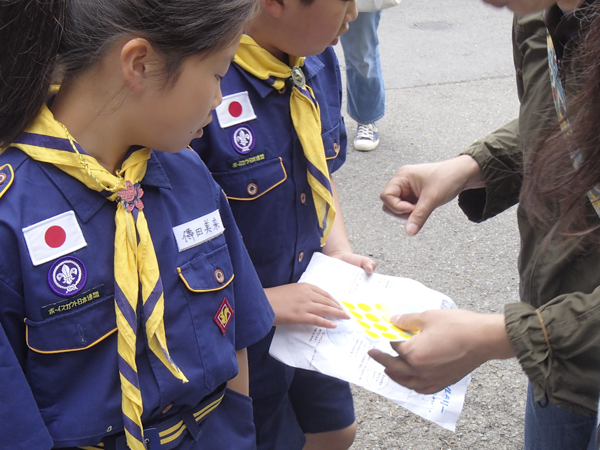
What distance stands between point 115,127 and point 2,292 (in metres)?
0.34

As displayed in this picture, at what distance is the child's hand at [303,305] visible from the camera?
1513mm

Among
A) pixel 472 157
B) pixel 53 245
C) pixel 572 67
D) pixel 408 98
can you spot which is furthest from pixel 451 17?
pixel 53 245

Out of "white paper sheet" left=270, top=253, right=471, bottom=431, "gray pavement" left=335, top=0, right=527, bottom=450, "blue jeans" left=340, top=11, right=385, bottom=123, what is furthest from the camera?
"blue jeans" left=340, top=11, right=385, bottom=123

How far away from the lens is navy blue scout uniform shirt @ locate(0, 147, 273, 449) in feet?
3.31

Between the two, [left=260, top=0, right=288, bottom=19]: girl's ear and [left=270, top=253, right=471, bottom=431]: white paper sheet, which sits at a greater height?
[left=260, top=0, right=288, bottom=19]: girl's ear

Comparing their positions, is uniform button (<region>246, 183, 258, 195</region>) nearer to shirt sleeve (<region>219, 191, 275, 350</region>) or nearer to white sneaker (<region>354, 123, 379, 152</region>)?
shirt sleeve (<region>219, 191, 275, 350</region>)

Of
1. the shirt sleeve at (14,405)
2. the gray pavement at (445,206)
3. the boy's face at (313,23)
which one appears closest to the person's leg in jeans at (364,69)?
the gray pavement at (445,206)

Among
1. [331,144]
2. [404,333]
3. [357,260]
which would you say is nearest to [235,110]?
[331,144]

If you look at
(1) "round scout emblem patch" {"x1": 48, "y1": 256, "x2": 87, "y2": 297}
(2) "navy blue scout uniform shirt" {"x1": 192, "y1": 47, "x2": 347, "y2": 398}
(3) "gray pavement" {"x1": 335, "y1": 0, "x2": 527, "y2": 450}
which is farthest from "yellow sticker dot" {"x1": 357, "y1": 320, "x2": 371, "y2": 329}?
(3) "gray pavement" {"x1": 335, "y1": 0, "x2": 527, "y2": 450}

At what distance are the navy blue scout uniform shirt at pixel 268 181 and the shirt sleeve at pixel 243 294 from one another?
0.65ft

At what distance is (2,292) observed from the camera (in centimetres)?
100

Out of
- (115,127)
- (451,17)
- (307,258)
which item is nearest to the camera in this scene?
(115,127)

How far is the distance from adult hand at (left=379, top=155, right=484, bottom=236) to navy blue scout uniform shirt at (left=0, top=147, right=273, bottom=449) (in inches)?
25.9

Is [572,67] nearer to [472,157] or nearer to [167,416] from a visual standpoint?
[472,157]
